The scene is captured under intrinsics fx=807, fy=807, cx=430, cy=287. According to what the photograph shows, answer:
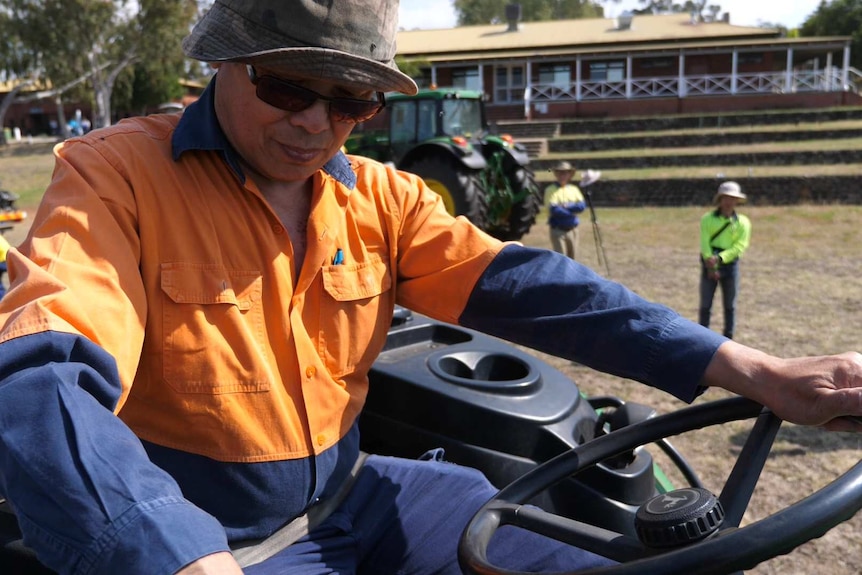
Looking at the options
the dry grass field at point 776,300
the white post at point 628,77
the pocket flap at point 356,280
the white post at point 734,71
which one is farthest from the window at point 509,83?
the pocket flap at point 356,280

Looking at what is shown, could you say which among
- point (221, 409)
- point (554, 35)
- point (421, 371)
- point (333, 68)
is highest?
point (554, 35)

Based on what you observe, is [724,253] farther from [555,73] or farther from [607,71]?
[607,71]

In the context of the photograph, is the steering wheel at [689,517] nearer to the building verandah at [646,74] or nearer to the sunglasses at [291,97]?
the sunglasses at [291,97]

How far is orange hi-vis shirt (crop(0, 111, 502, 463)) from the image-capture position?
1138mm

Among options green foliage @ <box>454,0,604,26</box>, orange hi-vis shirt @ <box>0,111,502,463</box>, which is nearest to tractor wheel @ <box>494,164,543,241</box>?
orange hi-vis shirt @ <box>0,111,502,463</box>

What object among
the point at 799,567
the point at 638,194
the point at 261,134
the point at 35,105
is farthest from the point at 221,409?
the point at 35,105

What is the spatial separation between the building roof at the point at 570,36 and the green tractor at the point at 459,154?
18338 millimetres

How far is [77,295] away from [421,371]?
1093mm

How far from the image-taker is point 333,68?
1321 millimetres

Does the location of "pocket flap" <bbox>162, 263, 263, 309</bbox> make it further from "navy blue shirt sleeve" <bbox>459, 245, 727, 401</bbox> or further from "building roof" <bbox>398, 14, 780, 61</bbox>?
"building roof" <bbox>398, 14, 780, 61</bbox>

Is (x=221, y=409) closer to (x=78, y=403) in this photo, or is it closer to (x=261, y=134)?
(x=78, y=403)

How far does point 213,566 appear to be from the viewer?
0.90 m

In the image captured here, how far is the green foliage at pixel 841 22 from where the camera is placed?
35531mm

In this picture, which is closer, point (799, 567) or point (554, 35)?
point (799, 567)
